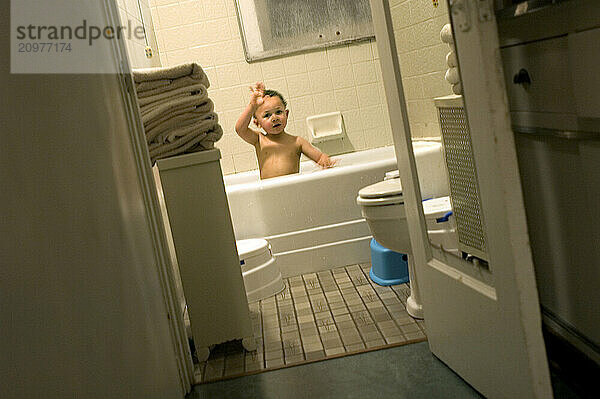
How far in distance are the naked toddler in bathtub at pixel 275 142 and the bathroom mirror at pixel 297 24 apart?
23.5 inches

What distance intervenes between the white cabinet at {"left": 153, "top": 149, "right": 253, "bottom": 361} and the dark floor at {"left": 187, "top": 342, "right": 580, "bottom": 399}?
1.09ft

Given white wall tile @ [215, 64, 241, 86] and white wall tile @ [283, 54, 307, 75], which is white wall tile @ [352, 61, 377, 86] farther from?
white wall tile @ [215, 64, 241, 86]

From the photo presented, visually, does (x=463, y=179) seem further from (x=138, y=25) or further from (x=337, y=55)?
(x=337, y=55)

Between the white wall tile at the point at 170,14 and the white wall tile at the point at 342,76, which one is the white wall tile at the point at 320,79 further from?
the white wall tile at the point at 170,14

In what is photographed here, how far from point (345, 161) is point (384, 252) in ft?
4.78

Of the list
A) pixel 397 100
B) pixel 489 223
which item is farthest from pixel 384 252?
pixel 489 223

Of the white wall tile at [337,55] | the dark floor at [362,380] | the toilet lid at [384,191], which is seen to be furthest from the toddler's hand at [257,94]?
the dark floor at [362,380]

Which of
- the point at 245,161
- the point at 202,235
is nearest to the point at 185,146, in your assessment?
the point at 202,235

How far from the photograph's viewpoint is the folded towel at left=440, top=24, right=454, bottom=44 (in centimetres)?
171

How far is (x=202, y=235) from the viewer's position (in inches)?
102

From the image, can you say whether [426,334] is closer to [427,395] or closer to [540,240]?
[427,395]

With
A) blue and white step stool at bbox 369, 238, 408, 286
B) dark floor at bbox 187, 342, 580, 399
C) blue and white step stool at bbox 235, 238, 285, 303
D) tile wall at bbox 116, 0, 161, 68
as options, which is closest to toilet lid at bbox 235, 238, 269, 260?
blue and white step stool at bbox 235, 238, 285, 303

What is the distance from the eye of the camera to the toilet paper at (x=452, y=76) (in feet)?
5.73

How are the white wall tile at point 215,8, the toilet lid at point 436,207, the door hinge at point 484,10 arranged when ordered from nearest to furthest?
1. the door hinge at point 484,10
2. the toilet lid at point 436,207
3. the white wall tile at point 215,8
